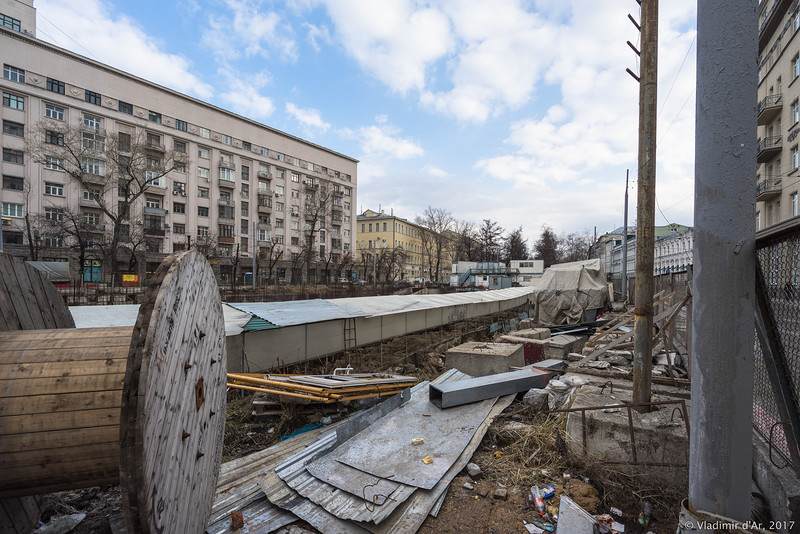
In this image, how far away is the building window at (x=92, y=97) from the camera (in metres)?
40.9

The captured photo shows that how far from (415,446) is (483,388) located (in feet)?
5.76

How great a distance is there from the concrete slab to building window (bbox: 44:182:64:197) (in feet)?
175

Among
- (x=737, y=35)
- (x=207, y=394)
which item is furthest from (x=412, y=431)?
(x=737, y=35)

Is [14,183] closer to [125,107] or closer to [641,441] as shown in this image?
[125,107]

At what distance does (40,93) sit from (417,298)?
48708 mm

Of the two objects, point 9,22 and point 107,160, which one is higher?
point 9,22

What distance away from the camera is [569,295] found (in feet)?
59.8

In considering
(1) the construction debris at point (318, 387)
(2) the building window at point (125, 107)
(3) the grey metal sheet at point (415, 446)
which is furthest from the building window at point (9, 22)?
(3) the grey metal sheet at point (415, 446)

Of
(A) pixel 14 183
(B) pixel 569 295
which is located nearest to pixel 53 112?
(A) pixel 14 183

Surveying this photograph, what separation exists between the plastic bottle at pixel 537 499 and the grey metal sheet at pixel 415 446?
2.88 feet

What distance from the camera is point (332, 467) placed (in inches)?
156

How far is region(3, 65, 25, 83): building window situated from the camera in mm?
36556

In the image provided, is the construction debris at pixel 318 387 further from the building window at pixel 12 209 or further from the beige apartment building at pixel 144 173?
the building window at pixel 12 209

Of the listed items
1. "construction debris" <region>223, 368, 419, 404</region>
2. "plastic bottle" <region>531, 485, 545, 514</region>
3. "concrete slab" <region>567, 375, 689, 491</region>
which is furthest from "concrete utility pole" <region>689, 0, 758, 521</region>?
"construction debris" <region>223, 368, 419, 404</region>
